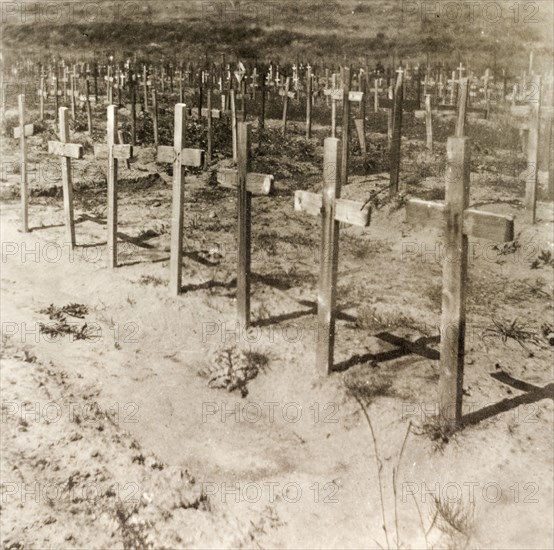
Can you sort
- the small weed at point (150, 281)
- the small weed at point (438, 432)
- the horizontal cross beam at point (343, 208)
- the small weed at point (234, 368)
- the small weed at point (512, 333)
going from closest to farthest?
the small weed at point (438, 432) → the horizontal cross beam at point (343, 208) → the small weed at point (234, 368) → the small weed at point (512, 333) → the small weed at point (150, 281)

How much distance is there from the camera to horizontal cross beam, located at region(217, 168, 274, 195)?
6504 mm

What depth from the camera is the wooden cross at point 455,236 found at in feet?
15.0

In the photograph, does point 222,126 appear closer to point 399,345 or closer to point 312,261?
point 312,261

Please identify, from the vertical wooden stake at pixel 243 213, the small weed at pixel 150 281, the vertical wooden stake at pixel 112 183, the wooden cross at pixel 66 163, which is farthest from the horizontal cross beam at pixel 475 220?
the wooden cross at pixel 66 163

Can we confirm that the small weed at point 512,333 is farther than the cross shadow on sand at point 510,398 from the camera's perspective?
Yes

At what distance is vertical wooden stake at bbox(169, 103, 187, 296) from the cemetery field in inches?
11.6

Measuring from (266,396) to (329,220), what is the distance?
188 centimetres

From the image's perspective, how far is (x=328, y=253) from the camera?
581cm

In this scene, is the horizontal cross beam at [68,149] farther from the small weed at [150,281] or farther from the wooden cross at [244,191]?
the wooden cross at [244,191]

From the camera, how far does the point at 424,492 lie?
187 inches

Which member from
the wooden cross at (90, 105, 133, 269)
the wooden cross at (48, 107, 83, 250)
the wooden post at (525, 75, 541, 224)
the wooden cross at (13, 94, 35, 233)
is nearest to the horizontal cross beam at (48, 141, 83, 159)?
the wooden cross at (48, 107, 83, 250)

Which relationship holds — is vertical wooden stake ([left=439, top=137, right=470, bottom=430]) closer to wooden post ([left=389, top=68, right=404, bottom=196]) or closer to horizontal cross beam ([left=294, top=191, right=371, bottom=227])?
horizontal cross beam ([left=294, top=191, right=371, bottom=227])

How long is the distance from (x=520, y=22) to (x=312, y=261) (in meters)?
42.3

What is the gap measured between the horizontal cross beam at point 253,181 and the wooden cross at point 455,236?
186 centimetres
